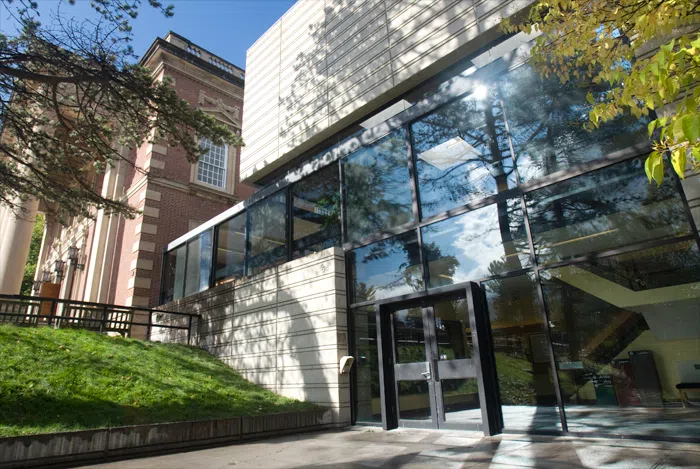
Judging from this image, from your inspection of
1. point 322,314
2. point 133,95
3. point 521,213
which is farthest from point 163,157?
point 521,213

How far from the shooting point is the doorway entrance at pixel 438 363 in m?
7.38

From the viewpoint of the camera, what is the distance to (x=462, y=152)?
8.77 meters

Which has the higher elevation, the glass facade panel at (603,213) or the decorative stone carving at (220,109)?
the decorative stone carving at (220,109)

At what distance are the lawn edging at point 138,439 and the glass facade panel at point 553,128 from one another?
6.53 metres

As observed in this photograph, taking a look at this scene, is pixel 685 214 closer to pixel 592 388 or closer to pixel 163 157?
pixel 592 388

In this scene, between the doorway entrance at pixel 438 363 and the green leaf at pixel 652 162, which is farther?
the doorway entrance at pixel 438 363

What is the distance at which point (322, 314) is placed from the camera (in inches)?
394

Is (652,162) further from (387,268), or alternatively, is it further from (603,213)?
(387,268)

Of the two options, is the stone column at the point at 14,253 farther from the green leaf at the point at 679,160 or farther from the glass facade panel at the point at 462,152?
the green leaf at the point at 679,160

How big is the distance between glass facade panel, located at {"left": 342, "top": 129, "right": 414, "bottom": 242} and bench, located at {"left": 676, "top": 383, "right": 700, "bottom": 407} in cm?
547

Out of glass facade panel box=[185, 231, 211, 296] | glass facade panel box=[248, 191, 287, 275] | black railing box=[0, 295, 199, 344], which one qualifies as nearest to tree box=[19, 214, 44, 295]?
black railing box=[0, 295, 199, 344]

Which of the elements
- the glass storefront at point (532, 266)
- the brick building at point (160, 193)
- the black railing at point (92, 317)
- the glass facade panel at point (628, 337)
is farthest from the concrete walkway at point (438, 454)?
the brick building at point (160, 193)

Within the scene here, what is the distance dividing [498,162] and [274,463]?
6260 mm

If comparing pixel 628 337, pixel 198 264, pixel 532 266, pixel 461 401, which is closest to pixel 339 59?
pixel 532 266
